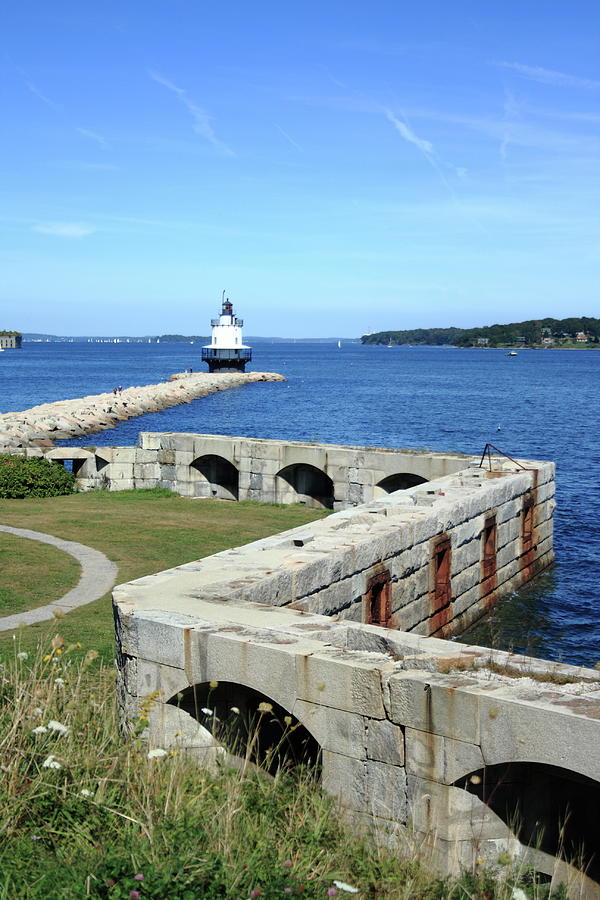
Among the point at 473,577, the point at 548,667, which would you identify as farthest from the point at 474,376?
the point at 548,667

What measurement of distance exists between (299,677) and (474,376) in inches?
4676

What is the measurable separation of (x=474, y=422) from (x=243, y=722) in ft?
176

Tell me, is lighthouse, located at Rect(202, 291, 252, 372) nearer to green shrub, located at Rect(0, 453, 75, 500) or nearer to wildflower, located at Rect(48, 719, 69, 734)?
green shrub, located at Rect(0, 453, 75, 500)

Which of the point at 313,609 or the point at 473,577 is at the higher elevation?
the point at 313,609

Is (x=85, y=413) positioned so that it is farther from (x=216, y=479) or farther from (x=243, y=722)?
(x=243, y=722)

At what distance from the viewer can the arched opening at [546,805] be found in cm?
730

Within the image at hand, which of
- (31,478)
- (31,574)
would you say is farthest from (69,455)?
(31,574)

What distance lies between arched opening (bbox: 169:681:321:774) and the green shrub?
622 inches

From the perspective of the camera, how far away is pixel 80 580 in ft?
49.1

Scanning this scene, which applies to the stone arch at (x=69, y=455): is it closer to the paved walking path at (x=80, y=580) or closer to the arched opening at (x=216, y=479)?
the arched opening at (x=216, y=479)

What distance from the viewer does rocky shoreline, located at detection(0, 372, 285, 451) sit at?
4731 cm

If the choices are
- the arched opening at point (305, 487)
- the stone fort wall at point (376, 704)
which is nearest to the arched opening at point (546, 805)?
the stone fort wall at point (376, 704)

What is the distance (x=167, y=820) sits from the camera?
605 cm

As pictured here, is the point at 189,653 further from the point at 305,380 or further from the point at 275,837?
the point at 305,380
